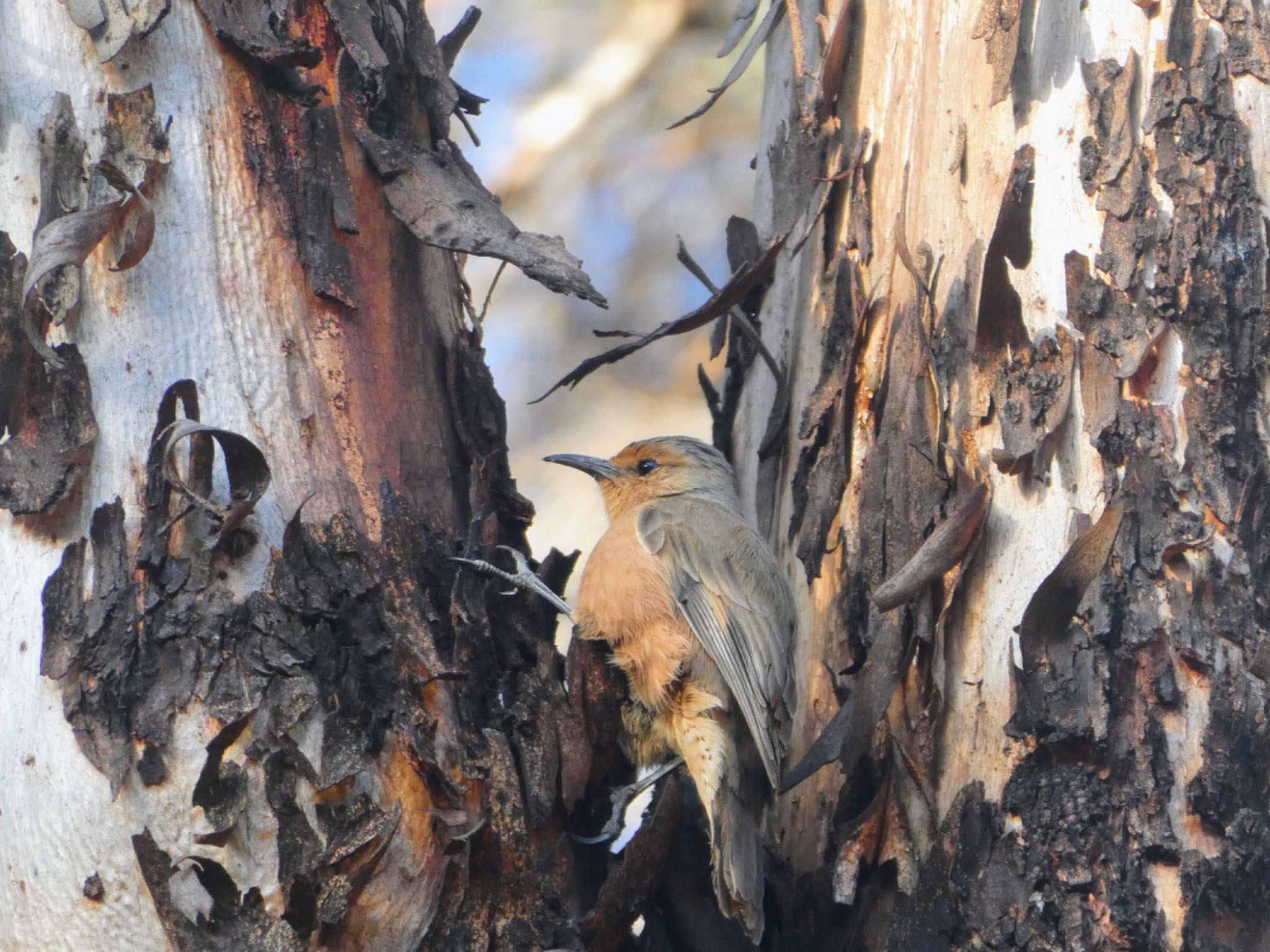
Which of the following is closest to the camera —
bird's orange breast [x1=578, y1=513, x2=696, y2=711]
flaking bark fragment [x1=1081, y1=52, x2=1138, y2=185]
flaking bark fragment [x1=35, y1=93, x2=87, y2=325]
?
flaking bark fragment [x1=35, y1=93, x2=87, y2=325]

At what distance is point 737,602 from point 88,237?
2.51 m

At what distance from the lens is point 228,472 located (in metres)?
3.32

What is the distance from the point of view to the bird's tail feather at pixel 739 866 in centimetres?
383

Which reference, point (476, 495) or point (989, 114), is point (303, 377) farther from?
point (989, 114)

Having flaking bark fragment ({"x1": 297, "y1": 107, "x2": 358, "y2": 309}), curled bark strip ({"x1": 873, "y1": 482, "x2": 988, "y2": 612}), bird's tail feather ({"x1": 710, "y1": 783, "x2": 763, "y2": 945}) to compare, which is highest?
flaking bark fragment ({"x1": 297, "y1": 107, "x2": 358, "y2": 309})

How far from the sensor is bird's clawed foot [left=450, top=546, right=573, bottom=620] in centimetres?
376

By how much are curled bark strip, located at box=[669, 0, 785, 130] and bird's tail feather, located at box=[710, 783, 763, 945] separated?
219 centimetres

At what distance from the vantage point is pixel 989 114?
3.84 m

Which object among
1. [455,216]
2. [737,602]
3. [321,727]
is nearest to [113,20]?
[455,216]

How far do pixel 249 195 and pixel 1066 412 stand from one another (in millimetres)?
2115

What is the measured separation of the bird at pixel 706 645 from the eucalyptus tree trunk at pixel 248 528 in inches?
28.8

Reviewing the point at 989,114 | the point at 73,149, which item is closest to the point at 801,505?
the point at 989,114

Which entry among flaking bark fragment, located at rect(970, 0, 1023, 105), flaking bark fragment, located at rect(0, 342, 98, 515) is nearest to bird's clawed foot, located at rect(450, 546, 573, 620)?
flaking bark fragment, located at rect(0, 342, 98, 515)

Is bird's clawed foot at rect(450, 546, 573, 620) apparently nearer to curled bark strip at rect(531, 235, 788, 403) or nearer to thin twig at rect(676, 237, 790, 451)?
curled bark strip at rect(531, 235, 788, 403)
